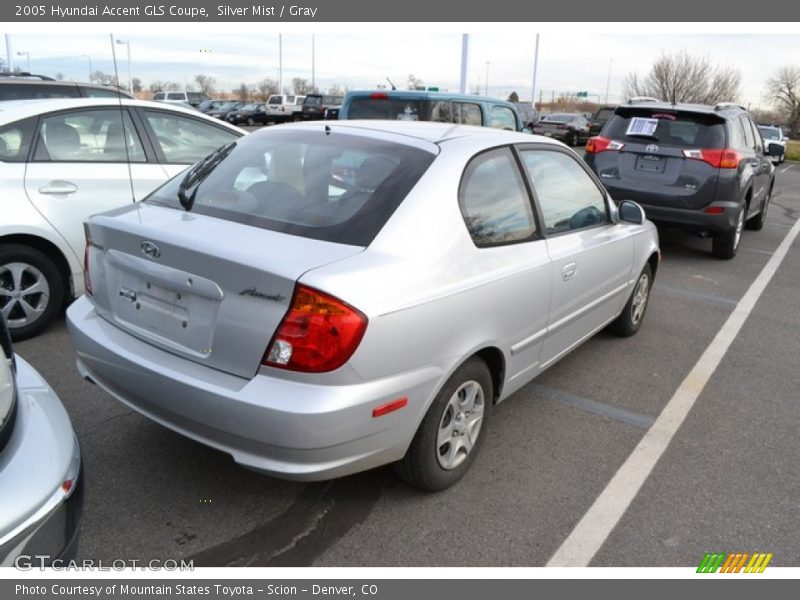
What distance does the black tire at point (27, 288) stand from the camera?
14.7 ft

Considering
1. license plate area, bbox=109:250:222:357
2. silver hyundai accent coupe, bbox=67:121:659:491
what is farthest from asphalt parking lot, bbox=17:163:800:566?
license plate area, bbox=109:250:222:357

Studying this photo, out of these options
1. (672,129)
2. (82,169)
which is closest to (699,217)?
(672,129)

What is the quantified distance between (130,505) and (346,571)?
3.32 feet

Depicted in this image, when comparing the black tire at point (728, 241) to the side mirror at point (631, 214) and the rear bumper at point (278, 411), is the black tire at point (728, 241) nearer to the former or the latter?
the side mirror at point (631, 214)

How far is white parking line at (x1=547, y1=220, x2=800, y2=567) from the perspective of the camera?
107 inches

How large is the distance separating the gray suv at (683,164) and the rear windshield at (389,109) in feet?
7.30

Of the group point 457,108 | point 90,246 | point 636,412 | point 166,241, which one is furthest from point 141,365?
point 457,108

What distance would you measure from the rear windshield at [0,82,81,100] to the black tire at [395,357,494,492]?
645 centimetres

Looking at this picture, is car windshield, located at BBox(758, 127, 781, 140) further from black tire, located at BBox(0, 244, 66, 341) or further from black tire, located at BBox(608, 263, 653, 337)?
black tire, located at BBox(0, 244, 66, 341)

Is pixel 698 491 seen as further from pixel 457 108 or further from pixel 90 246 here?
pixel 457 108

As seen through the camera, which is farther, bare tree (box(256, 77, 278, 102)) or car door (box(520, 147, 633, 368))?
bare tree (box(256, 77, 278, 102))

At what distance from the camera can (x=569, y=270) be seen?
144 inches

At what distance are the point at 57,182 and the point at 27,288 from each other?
0.76 m

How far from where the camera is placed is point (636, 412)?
13.1 ft
